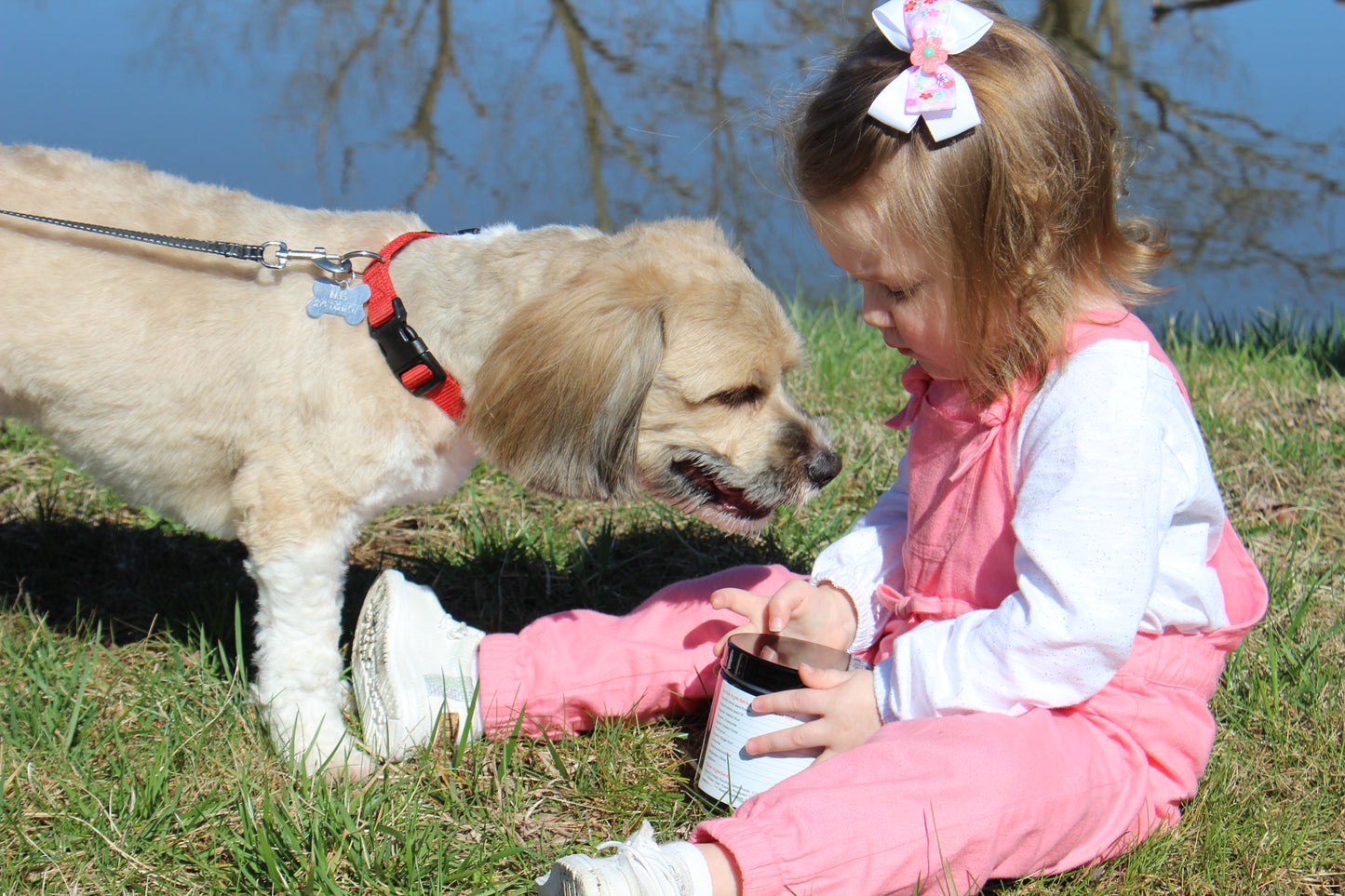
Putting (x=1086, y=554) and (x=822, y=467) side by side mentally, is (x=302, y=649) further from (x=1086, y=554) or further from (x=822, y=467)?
(x=1086, y=554)

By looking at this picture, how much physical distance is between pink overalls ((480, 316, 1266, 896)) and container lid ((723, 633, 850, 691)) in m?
0.20

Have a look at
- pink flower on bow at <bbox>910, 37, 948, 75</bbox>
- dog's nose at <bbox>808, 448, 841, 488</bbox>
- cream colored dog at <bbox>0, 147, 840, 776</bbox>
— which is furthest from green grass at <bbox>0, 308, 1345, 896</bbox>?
pink flower on bow at <bbox>910, 37, 948, 75</bbox>

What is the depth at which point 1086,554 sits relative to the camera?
2.15 m

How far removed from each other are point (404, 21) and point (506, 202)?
15.8ft

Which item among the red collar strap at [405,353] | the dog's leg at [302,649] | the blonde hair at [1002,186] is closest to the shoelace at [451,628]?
the dog's leg at [302,649]

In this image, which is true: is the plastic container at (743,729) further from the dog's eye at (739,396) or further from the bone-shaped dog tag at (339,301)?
the bone-shaped dog tag at (339,301)

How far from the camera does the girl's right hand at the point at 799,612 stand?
2.67 meters

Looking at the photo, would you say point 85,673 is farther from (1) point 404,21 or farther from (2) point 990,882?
(1) point 404,21

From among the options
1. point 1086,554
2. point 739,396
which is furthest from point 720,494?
point 1086,554

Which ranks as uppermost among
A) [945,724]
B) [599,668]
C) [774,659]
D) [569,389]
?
[569,389]

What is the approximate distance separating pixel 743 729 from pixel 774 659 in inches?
11.8

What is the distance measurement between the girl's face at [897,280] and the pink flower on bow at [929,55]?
30 cm

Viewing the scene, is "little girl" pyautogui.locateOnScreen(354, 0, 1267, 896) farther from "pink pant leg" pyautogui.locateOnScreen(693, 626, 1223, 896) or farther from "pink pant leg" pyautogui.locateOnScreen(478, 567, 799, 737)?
"pink pant leg" pyautogui.locateOnScreen(478, 567, 799, 737)

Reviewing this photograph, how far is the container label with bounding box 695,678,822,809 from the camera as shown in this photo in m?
2.41
